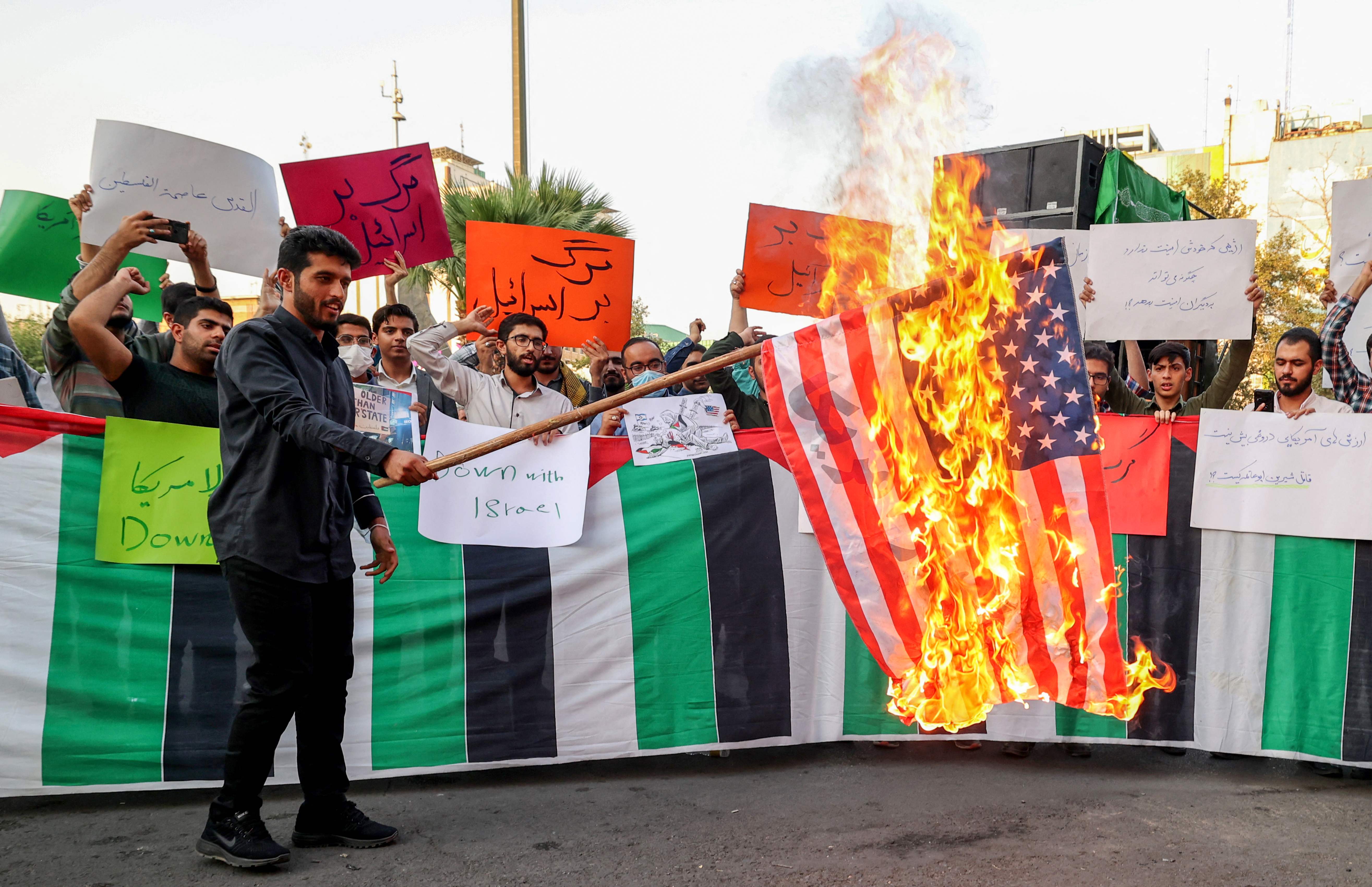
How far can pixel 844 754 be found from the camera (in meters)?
4.60

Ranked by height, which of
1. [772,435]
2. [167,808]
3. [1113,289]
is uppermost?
[1113,289]

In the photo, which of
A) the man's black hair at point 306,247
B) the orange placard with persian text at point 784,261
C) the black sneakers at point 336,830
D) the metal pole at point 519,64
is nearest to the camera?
the man's black hair at point 306,247

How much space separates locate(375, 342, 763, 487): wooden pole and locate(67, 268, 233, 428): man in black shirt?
3.64ft

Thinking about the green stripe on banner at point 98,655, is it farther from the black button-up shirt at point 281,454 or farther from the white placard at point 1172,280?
the white placard at point 1172,280

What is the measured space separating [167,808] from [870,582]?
2814 mm

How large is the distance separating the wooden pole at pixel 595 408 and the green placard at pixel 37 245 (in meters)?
3.54

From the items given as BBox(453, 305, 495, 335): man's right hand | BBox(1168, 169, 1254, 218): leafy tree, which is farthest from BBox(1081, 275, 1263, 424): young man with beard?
BBox(1168, 169, 1254, 218): leafy tree

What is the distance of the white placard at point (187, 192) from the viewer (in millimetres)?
5039

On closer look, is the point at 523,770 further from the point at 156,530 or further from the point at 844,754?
the point at 156,530

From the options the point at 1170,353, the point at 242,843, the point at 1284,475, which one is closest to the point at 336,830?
the point at 242,843

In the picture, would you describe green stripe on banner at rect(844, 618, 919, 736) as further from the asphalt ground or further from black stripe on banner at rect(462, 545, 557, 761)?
black stripe on banner at rect(462, 545, 557, 761)

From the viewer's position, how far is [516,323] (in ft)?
17.0

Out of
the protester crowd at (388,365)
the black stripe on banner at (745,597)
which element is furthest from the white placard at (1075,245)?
the black stripe on banner at (745,597)

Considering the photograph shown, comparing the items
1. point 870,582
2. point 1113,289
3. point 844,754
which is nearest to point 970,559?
point 870,582
